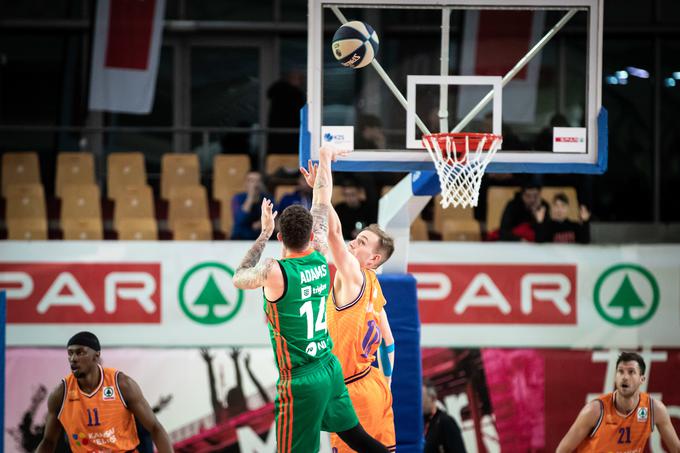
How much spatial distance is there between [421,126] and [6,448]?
510 centimetres

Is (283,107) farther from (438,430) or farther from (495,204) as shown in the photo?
(438,430)

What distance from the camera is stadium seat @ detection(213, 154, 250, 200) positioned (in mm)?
12289

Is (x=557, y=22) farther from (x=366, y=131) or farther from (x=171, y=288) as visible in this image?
(x=171, y=288)

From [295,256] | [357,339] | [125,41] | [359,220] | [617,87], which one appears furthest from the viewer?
[617,87]

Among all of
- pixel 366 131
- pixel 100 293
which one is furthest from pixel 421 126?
pixel 100 293

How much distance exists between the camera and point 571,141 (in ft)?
23.4

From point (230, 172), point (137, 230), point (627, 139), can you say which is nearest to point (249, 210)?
point (137, 230)

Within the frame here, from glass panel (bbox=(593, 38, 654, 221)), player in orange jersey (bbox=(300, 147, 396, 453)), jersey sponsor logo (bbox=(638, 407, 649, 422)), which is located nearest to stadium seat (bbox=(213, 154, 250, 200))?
glass panel (bbox=(593, 38, 654, 221))

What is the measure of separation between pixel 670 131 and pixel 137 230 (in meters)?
7.84

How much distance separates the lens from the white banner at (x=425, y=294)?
31.6 feet

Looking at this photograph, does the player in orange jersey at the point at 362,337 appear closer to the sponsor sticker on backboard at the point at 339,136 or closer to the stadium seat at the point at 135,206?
the sponsor sticker on backboard at the point at 339,136

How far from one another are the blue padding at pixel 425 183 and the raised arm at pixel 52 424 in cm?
281

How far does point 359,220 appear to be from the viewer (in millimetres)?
10391

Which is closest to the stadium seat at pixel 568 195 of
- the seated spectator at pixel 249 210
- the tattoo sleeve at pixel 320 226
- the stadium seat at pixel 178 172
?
the seated spectator at pixel 249 210
